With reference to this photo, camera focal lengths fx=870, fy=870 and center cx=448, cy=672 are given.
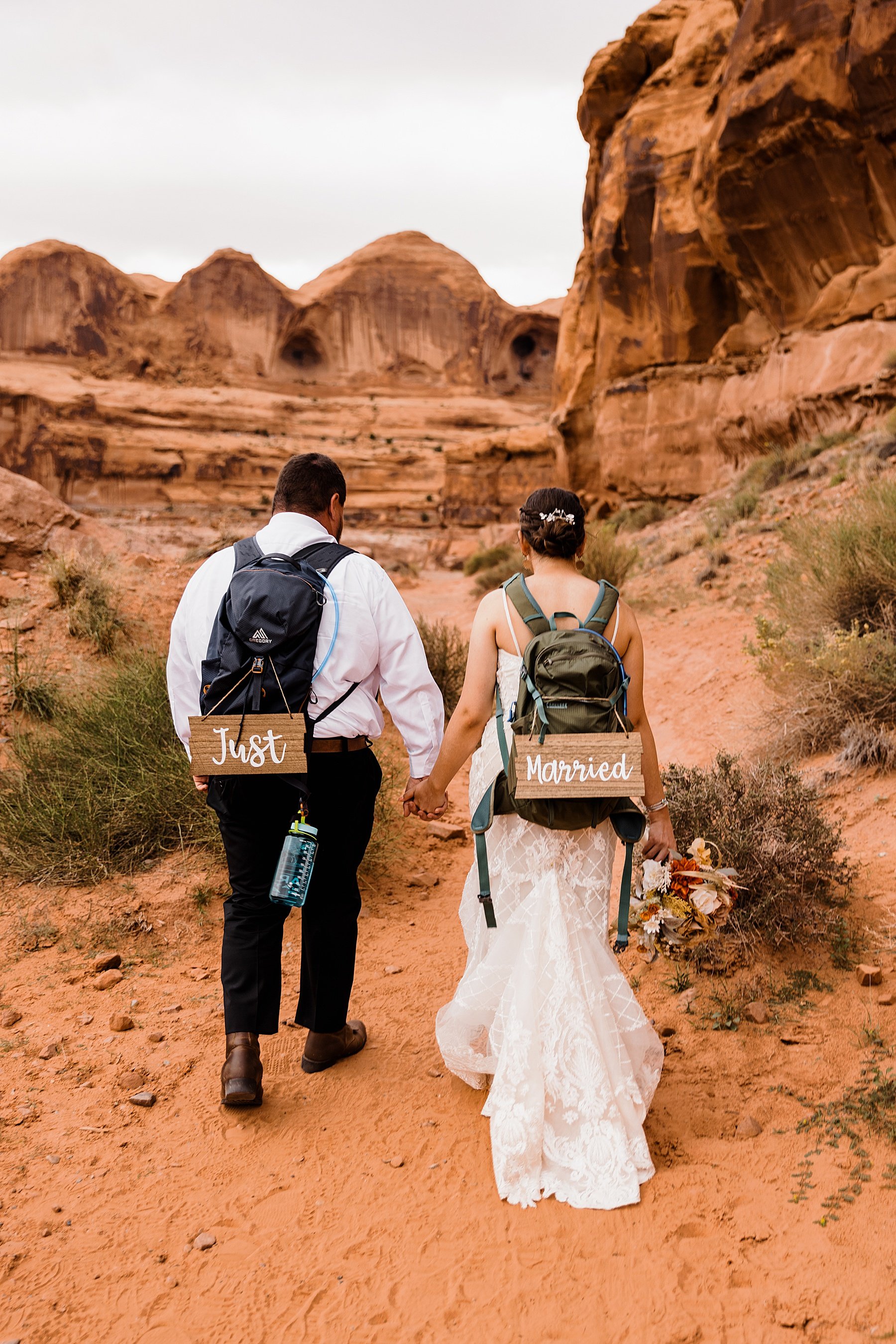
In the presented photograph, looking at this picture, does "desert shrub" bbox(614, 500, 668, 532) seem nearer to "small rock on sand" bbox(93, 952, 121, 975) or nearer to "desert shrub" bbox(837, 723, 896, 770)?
"desert shrub" bbox(837, 723, 896, 770)

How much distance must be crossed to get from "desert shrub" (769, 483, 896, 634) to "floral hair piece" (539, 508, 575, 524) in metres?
3.61

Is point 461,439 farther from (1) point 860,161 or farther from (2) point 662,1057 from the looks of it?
(2) point 662,1057

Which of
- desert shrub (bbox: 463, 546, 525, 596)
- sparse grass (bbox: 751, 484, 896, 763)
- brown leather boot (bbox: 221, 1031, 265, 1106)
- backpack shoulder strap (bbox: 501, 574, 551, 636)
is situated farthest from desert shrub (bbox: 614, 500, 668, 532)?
brown leather boot (bbox: 221, 1031, 265, 1106)

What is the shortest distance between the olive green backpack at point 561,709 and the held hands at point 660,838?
0.23 m

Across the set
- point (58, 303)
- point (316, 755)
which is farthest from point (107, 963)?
point (58, 303)

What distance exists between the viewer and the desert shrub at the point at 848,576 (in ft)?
19.0

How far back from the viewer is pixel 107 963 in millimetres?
3695

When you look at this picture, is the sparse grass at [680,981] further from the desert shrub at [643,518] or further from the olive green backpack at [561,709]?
the desert shrub at [643,518]

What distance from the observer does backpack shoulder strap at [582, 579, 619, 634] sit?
2307 mm

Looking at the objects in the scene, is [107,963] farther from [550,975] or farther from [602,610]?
[602,610]

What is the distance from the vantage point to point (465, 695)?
2.47 m

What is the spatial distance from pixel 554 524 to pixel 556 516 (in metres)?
0.02

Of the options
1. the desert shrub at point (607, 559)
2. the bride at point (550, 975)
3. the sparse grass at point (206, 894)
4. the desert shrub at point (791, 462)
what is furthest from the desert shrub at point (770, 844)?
the desert shrub at point (791, 462)

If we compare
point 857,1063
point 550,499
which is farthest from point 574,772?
point 857,1063
